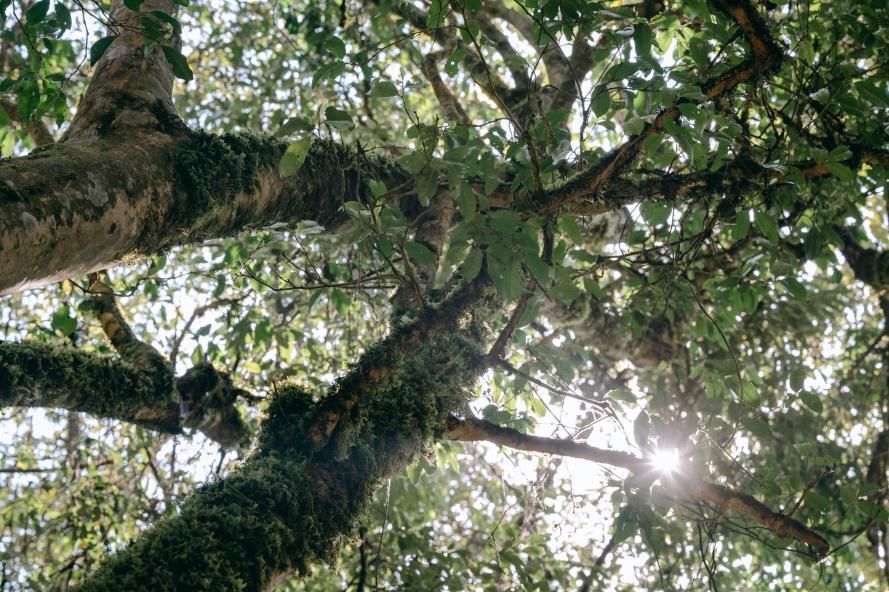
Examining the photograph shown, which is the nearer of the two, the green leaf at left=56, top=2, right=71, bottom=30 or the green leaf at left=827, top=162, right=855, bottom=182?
the green leaf at left=56, top=2, right=71, bottom=30

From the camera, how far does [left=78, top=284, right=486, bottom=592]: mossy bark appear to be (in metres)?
1.80

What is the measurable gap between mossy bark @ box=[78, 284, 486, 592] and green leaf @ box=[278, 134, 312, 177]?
68 centimetres

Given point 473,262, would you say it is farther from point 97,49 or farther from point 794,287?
point 794,287

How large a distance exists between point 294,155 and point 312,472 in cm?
105

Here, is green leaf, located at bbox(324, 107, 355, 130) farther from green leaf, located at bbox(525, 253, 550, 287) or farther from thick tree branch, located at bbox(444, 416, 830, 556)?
thick tree branch, located at bbox(444, 416, 830, 556)

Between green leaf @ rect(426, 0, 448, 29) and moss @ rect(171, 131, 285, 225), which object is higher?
green leaf @ rect(426, 0, 448, 29)

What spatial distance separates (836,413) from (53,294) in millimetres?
6356

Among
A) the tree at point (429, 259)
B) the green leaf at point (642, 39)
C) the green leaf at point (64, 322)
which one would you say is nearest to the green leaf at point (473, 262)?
the tree at point (429, 259)

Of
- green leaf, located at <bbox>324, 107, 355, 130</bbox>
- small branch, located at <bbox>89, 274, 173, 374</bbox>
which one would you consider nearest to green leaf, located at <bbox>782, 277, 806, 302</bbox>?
green leaf, located at <bbox>324, 107, 355, 130</bbox>

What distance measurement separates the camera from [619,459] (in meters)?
2.66

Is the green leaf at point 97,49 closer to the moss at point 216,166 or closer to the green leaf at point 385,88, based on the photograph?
the moss at point 216,166

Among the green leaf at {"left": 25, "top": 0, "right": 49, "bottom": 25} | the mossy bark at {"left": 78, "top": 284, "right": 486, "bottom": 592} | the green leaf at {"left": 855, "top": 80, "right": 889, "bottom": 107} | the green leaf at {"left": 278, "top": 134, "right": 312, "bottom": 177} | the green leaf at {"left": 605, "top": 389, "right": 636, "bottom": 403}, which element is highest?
the green leaf at {"left": 855, "top": 80, "right": 889, "bottom": 107}

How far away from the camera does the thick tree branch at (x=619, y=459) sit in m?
2.60

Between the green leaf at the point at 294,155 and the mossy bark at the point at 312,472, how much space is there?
2.24 feet
